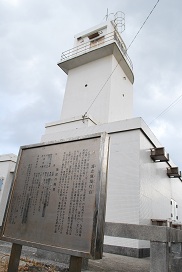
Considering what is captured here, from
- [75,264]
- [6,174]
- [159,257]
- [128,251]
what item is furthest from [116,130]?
[6,174]

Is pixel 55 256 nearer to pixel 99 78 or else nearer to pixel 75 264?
pixel 75 264

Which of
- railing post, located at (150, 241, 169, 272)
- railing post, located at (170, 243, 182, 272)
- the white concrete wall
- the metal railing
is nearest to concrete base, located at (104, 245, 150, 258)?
railing post, located at (170, 243, 182, 272)

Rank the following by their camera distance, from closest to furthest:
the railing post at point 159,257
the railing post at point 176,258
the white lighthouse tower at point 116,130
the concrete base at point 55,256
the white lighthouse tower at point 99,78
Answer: the railing post at point 159,257
the railing post at point 176,258
the concrete base at point 55,256
the white lighthouse tower at point 116,130
the white lighthouse tower at point 99,78

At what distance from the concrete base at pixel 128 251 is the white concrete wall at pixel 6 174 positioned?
23.2 feet

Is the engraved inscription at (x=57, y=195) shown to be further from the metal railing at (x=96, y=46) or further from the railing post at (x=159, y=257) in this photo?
the metal railing at (x=96, y=46)

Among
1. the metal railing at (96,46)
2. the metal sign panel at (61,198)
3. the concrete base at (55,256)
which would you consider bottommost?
the concrete base at (55,256)

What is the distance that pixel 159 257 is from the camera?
10.6 ft

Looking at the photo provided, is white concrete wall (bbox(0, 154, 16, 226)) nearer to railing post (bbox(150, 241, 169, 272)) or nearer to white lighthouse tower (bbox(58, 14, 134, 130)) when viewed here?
white lighthouse tower (bbox(58, 14, 134, 130))

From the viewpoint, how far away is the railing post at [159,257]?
10.4ft

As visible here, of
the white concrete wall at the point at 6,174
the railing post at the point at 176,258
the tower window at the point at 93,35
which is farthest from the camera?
the tower window at the point at 93,35

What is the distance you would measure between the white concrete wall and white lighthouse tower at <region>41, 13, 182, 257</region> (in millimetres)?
2935

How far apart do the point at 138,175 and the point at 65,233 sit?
15.6 feet

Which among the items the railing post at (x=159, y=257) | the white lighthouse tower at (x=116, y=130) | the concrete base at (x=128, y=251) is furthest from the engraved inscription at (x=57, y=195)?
the concrete base at (x=128, y=251)

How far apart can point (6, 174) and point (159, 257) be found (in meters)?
10.4
